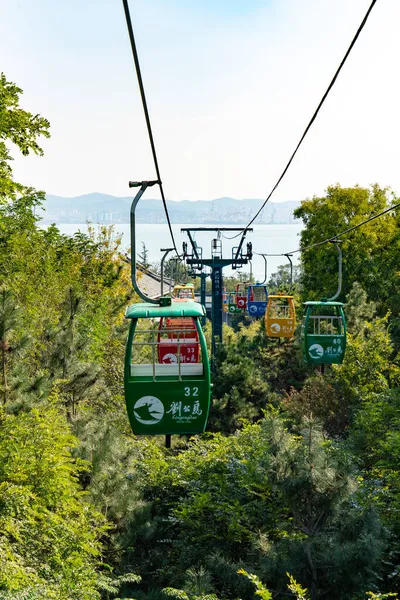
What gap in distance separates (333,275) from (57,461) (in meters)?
21.7

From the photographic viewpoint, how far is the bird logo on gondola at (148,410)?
23.2 ft

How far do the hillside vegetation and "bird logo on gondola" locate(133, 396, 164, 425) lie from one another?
2.07 metres

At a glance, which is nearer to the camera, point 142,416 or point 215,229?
point 142,416

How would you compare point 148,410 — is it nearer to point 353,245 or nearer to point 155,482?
point 155,482

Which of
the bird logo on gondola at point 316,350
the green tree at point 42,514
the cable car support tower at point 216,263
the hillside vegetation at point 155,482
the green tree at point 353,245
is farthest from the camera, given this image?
the green tree at point 353,245

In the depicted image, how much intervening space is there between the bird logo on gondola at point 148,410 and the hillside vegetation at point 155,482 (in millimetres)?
2074

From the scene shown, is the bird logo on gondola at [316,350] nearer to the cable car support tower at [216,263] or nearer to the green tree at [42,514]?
the green tree at [42,514]

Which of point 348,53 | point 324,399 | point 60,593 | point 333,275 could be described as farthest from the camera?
point 333,275

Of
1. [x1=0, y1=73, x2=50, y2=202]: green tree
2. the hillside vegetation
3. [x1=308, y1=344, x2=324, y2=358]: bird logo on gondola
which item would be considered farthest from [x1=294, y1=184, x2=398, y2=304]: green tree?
[x1=0, y1=73, x2=50, y2=202]: green tree

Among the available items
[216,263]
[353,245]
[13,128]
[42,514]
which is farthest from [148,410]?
[353,245]

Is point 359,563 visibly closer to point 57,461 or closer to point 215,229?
point 57,461

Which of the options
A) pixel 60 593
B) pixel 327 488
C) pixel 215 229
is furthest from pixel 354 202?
pixel 60 593

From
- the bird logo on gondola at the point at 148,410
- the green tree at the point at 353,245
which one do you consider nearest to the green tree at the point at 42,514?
the bird logo on gondola at the point at 148,410

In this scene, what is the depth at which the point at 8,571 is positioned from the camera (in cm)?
729
